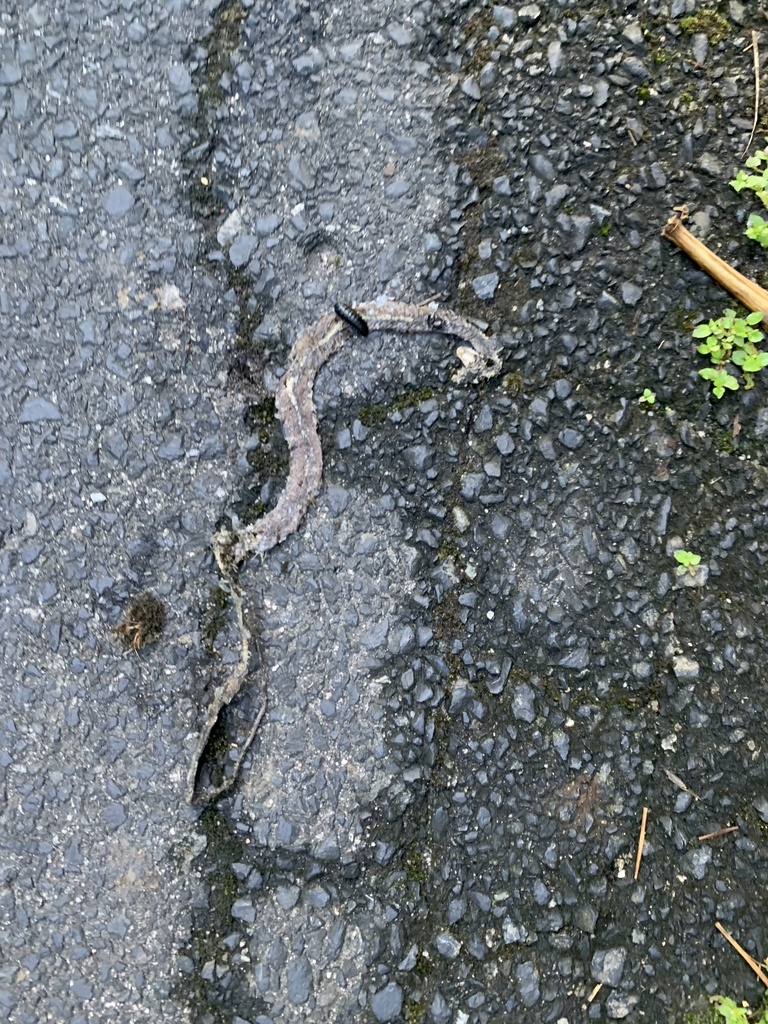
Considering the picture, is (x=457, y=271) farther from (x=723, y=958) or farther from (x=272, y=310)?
(x=723, y=958)

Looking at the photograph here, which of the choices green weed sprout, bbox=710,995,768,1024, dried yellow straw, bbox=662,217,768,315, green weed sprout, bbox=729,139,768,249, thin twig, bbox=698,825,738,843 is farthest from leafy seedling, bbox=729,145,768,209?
green weed sprout, bbox=710,995,768,1024

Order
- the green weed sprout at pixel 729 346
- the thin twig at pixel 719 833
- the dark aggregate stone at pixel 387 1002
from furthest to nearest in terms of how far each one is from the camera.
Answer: the green weed sprout at pixel 729 346 < the thin twig at pixel 719 833 < the dark aggregate stone at pixel 387 1002

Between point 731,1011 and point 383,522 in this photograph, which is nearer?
point 731,1011

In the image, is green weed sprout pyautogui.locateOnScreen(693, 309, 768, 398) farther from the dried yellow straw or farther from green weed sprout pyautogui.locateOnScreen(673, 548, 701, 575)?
green weed sprout pyautogui.locateOnScreen(673, 548, 701, 575)

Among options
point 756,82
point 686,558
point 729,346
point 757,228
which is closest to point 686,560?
point 686,558

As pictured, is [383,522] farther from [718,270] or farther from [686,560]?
[718,270]

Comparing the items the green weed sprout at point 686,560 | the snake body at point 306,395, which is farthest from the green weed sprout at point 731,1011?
the snake body at point 306,395

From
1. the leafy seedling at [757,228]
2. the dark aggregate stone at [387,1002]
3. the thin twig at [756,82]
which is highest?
the thin twig at [756,82]

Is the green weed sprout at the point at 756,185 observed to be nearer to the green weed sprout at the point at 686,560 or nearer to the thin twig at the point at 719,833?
the green weed sprout at the point at 686,560
